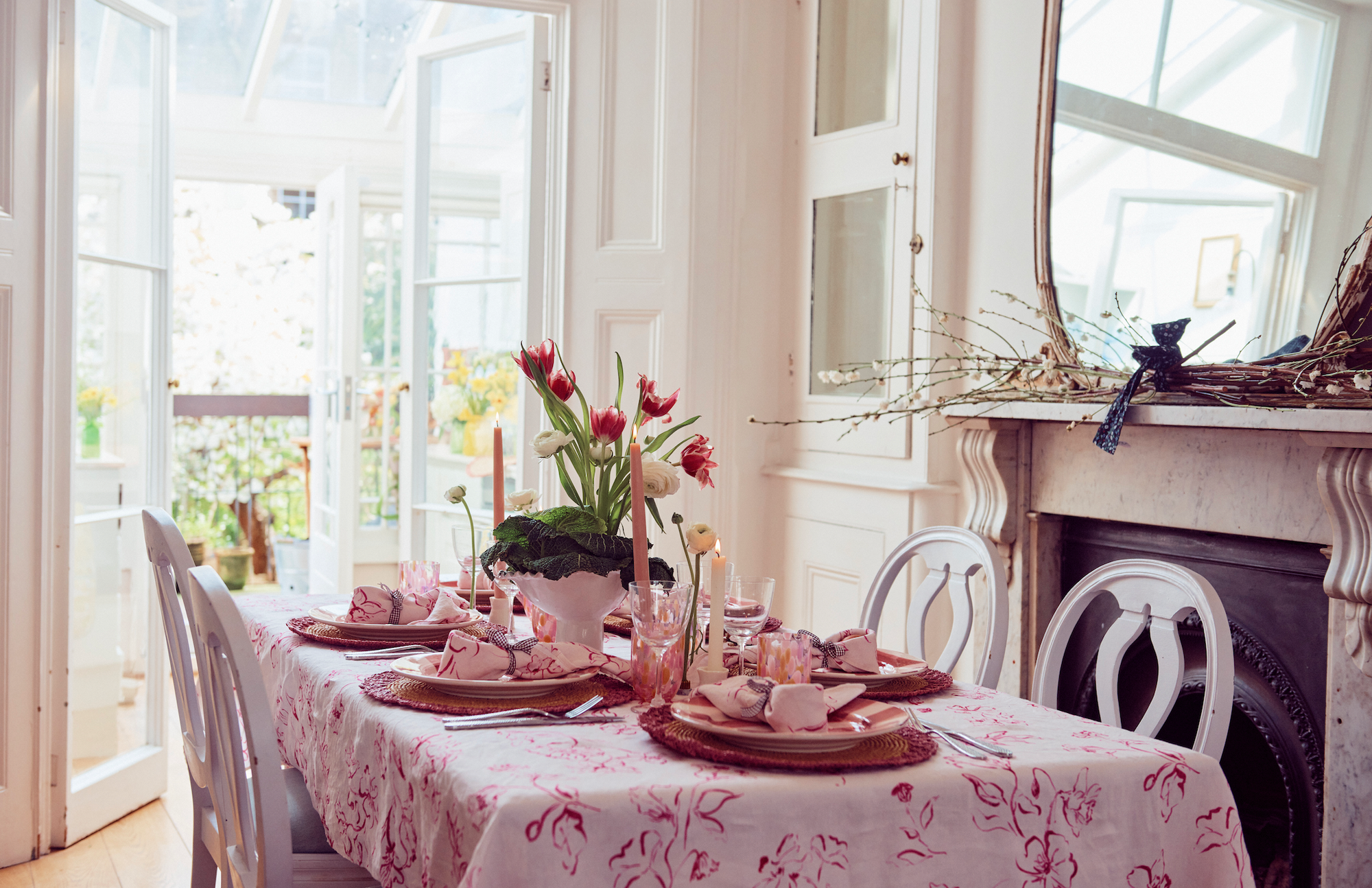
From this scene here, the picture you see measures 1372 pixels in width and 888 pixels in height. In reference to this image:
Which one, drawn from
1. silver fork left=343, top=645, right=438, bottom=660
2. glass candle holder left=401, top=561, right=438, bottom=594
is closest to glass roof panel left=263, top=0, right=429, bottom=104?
glass candle holder left=401, top=561, right=438, bottom=594

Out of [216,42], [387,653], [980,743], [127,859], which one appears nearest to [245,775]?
[387,653]

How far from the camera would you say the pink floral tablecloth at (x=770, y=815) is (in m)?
1.03

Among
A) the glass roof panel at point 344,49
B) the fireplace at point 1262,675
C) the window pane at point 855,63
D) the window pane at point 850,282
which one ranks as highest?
the glass roof panel at point 344,49

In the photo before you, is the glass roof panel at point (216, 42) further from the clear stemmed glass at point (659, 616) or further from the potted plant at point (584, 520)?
the clear stemmed glass at point (659, 616)

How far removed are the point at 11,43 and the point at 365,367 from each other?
2.60 m

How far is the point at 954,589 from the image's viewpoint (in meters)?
2.04

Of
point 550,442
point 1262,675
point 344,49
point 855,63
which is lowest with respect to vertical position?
point 1262,675

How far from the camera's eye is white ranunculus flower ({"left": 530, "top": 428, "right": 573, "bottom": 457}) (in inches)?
62.8

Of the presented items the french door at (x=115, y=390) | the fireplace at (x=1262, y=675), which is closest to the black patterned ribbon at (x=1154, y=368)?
the fireplace at (x=1262, y=675)

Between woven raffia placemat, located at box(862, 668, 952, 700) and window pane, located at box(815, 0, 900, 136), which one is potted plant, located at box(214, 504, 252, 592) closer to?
window pane, located at box(815, 0, 900, 136)

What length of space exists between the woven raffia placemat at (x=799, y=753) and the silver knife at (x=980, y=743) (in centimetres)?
4

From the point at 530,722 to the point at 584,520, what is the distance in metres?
0.38

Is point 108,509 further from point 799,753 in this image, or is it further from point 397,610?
point 799,753

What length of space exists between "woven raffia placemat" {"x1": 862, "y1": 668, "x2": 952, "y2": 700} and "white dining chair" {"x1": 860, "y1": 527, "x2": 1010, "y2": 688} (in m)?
0.32
